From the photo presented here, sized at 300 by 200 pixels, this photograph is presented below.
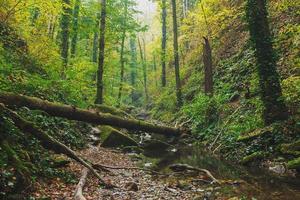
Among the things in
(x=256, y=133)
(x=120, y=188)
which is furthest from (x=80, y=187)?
(x=256, y=133)

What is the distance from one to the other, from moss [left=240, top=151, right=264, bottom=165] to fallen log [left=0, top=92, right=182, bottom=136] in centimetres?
500

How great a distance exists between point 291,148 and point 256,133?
2.10 metres

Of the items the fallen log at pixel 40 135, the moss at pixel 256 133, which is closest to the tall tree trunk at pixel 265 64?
the moss at pixel 256 133

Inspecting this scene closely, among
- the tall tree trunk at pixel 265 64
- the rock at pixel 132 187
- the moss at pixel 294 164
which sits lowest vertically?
the rock at pixel 132 187

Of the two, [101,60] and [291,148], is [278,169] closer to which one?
[291,148]

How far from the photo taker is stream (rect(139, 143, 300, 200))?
7696mm

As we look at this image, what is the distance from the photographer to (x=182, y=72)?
3086cm

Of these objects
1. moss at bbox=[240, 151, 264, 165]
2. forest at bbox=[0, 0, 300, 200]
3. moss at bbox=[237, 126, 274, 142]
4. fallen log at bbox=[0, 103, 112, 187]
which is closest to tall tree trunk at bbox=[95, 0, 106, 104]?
forest at bbox=[0, 0, 300, 200]

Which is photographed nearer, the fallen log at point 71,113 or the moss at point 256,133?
the fallen log at point 71,113

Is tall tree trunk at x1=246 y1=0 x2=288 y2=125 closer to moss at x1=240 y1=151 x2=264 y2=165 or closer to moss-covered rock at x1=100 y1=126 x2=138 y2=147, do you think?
moss at x1=240 y1=151 x2=264 y2=165

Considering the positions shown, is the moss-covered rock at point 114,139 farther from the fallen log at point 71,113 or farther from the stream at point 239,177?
the stream at point 239,177

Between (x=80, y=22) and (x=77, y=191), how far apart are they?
1924cm

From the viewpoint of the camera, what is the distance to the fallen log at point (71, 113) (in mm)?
8897

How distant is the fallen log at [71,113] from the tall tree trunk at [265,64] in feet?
17.4
